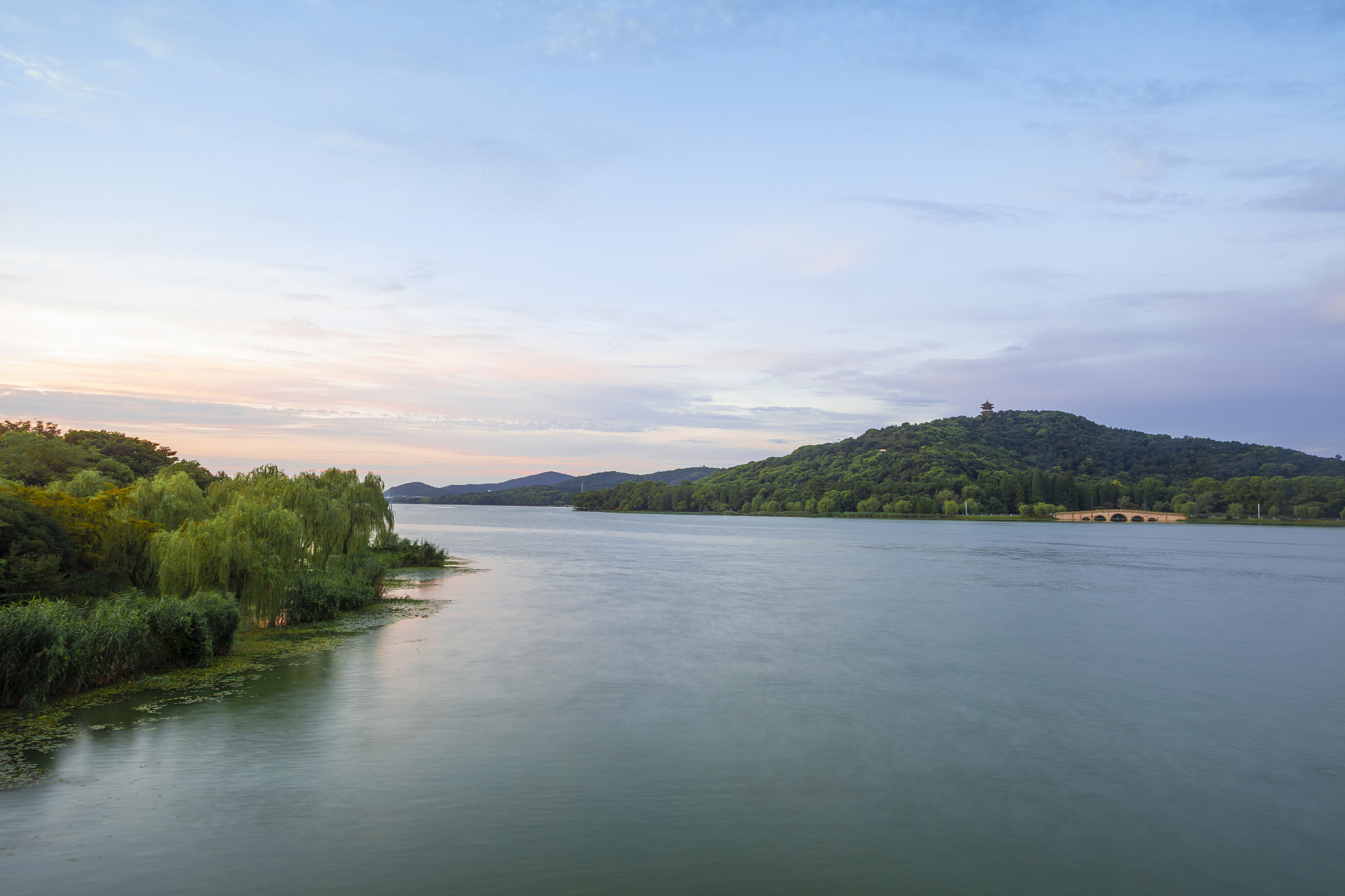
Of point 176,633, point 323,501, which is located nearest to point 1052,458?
point 323,501

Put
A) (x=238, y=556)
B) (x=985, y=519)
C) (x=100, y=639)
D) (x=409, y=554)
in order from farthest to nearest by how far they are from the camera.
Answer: (x=985, y=519) → (x=409, y=554) → (x=238, y=556) → (x=100, y=639)

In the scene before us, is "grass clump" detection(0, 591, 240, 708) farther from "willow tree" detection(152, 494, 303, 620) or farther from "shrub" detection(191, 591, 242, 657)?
"willow tree" detection(152, 494, 303, 620)

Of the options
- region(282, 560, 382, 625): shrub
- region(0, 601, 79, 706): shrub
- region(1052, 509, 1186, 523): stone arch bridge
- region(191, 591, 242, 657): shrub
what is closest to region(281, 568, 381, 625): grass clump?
region(282, 560, 382, 625): shrub

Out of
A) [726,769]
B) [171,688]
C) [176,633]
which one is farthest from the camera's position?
[176,633]

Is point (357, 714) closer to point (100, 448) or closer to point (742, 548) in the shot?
point (100, 448)

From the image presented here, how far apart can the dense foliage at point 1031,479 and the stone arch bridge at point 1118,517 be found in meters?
1.80

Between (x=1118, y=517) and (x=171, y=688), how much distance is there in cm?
15562

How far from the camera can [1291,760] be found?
504 inches

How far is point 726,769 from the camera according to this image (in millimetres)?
11750

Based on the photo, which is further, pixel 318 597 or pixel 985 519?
pixel 985 519

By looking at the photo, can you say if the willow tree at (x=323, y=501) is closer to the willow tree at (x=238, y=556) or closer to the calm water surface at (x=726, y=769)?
the willow tree at (x=238, y=556)

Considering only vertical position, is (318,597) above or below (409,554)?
above

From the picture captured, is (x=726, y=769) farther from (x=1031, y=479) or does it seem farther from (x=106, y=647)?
(x=1031, y=479)

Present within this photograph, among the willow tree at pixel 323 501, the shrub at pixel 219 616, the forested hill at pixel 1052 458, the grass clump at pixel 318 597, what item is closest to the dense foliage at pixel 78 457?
the willow tree at pixel 323 501
